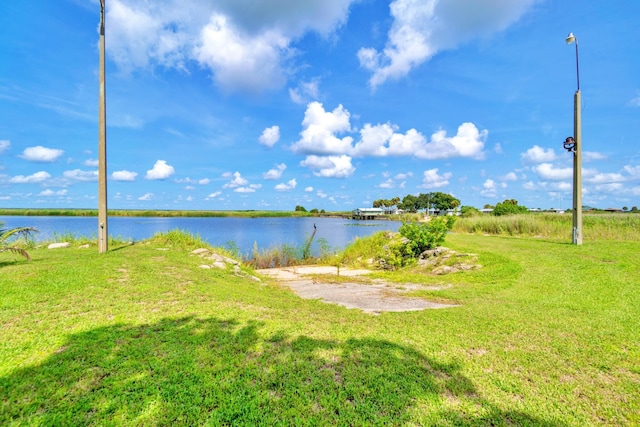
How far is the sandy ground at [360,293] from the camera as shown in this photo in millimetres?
5627

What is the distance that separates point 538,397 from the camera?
104 inches

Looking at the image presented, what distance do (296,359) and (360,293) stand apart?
4.13 meters

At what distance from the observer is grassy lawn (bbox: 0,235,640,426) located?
2355 millimetres

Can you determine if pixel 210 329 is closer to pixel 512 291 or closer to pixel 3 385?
pixel 3 385

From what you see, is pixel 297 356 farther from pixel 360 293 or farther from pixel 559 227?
pixel 559 227

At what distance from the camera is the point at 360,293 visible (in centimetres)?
702

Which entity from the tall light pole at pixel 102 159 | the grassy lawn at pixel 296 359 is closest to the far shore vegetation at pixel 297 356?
the grassy lawn at pixel 296 359

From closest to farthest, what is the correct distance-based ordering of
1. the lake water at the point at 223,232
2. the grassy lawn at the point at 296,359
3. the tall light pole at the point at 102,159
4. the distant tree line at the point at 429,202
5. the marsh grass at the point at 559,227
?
the grassy lawn at the point at 296,359, the tall light pole at the point at 102,159, the marsh grass at the point at 559,227, the lake water at the point at 223,232, the distant tree line at the point at 429,202

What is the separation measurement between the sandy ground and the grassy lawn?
1.95ft

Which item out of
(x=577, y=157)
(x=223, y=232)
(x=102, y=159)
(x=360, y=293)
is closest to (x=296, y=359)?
(x=360, y=293)

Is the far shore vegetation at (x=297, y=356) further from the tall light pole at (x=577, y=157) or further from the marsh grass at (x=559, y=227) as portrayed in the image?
the marsh grass at (x=559, y=227)

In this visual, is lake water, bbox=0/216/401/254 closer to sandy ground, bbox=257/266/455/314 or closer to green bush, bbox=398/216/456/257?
green bush, bbox=398/216/456/257

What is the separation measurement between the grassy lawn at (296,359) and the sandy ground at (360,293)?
60 centimetres

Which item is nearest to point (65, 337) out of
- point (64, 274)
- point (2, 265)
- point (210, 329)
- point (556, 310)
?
point (210, 329)
